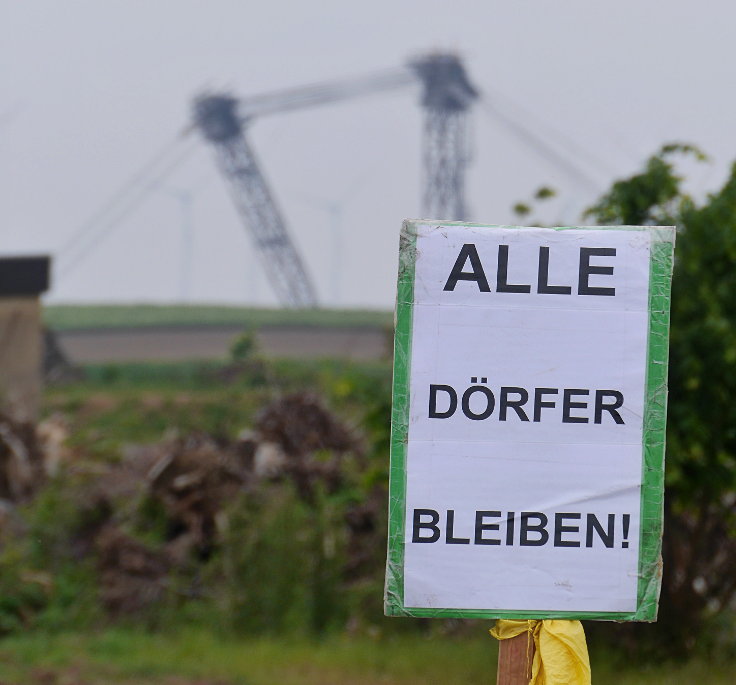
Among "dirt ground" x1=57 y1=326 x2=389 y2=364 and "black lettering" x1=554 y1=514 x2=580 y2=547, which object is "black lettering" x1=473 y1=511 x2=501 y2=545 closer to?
"black lettering" x1=554 y1=514 x2=580 y2=547

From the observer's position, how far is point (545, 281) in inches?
134

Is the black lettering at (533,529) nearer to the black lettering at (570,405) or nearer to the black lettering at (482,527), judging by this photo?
the black lettering at (482,527)

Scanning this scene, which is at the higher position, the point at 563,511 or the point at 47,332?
the point at 47,332

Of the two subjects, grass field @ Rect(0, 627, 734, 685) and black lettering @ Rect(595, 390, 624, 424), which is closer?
black lettering @ Rect(595, 390, 624, 424)

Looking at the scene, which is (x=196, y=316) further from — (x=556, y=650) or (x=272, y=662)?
(x=556, y=650)

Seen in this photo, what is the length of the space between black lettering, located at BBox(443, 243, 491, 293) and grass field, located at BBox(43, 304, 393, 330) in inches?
1589

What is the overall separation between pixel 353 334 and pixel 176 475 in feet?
107

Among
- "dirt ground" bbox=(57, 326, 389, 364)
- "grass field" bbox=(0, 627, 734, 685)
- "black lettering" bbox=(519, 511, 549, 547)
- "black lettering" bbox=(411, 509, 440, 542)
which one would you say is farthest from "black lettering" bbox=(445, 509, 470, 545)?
"dirt ground" bbox=(57, 326, 389, 364)

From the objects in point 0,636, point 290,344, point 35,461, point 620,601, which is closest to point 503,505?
point 620,601

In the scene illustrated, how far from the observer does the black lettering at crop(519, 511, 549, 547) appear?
11.0 ft

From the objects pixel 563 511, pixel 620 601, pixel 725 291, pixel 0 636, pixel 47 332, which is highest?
pixel 47 332

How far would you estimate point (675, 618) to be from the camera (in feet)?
28.0

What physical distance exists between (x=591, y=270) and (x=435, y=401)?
0.58 m

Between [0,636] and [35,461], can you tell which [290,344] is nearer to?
[35,461]
